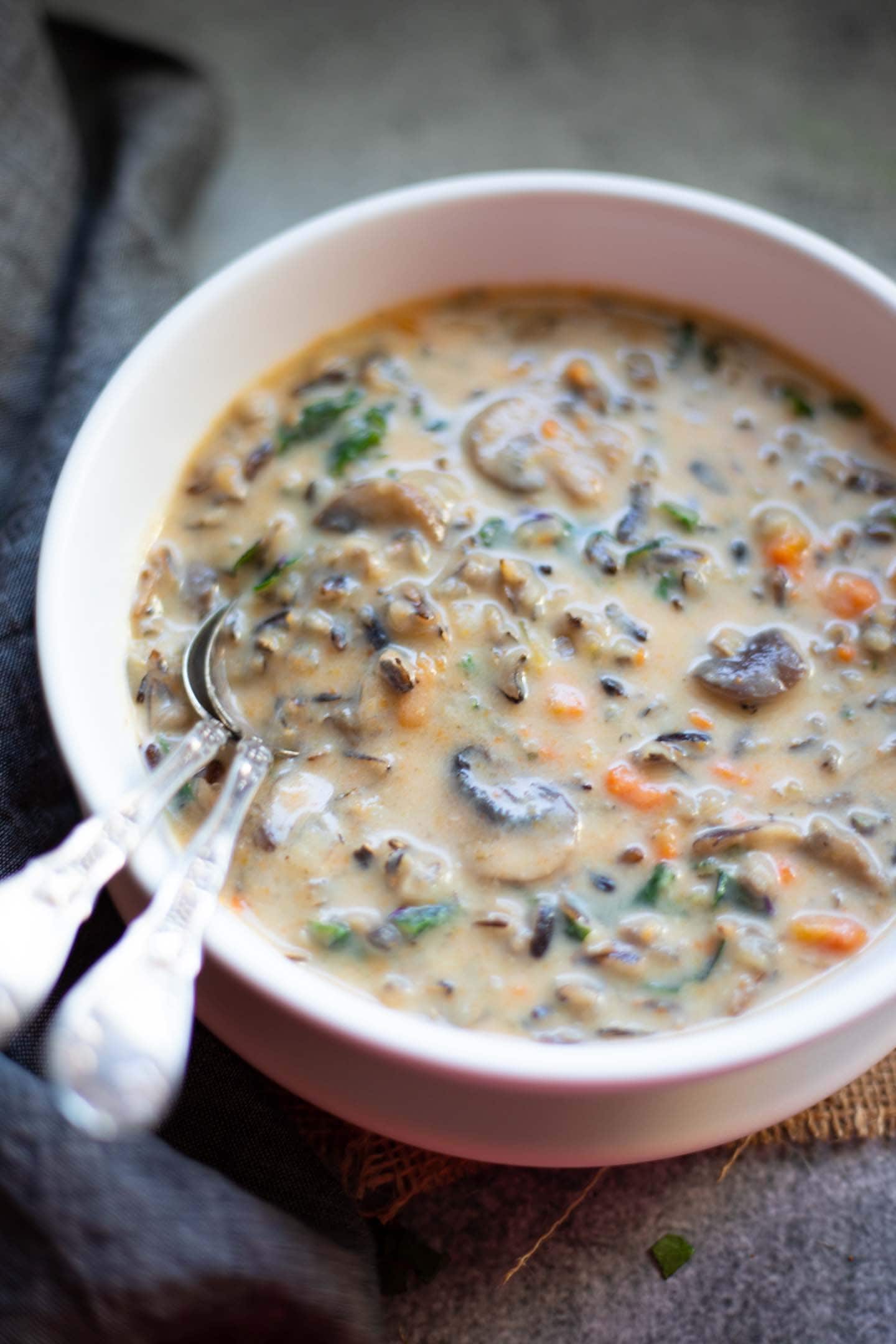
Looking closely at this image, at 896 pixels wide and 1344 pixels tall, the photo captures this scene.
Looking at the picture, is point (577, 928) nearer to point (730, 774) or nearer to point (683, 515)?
point (730, 774)

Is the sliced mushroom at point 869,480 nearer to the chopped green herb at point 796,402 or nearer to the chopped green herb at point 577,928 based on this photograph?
the chopped green herb at point 796,402

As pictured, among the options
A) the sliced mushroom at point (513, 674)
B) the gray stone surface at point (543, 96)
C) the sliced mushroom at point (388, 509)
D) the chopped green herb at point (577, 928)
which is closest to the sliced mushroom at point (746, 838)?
the chopped green herb at point (577, 928)

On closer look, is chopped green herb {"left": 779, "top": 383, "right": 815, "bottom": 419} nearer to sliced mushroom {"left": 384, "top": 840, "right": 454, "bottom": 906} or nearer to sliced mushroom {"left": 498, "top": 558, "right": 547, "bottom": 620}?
sliced mushroom {"left": 498, "top": 558, "right": 547, "bottom": 620}

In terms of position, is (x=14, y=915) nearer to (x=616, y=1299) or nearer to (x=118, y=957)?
(x=118, y=957)

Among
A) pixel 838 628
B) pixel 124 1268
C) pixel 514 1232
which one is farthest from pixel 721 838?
pixel 124 1268

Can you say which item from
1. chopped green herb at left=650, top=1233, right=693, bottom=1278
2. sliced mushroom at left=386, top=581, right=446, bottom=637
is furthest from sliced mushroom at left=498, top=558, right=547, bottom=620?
chopped green herb at left=650, top=1233, right=693, bottom=1278
